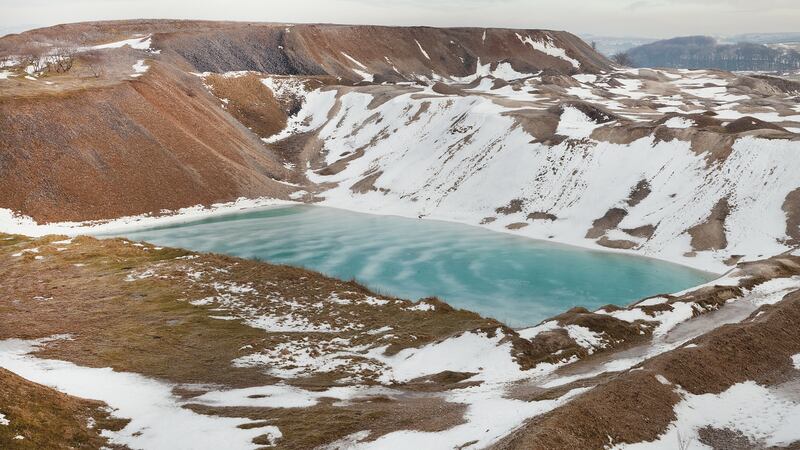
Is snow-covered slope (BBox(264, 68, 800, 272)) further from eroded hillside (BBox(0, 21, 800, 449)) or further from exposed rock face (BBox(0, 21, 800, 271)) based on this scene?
eroded hillside (BBox(0, 21, 800, 449))

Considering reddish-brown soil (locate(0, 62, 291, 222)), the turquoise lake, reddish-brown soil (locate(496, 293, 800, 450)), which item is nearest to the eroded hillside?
reddish-brown soil (locate(496, 293, 800, 450))

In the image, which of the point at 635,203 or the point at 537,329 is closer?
the point at 537,329

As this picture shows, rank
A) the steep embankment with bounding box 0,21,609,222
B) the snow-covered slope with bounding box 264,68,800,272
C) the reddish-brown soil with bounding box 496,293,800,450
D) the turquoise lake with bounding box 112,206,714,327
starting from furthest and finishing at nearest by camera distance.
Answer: the steep embankment with bounding box 0,21,609,222 → the snow-covered slope with bounding box 264,68,800,272 → the turquoise lake with bounding box 112,206,714,327 → the reddish-brown soil with bounding box 496,293,800,450

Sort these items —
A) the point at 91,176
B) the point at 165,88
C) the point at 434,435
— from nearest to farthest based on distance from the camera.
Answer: the point at 434,435 → the point at 91,176 → the point at 165,88

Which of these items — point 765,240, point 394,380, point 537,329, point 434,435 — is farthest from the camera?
point 765,240

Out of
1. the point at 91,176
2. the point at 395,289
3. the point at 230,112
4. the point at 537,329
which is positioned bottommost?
the point at 395,289

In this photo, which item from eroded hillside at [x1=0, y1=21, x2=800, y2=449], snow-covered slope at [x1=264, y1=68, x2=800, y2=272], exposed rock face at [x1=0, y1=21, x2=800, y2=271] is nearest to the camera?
eroded hillside at [x1=0, y1=21, x2=800, y2=449]

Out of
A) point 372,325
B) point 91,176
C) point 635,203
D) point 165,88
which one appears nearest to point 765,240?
point 635,203

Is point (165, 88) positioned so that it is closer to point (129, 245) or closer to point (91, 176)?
point (91, 176)
